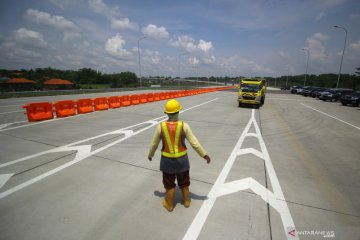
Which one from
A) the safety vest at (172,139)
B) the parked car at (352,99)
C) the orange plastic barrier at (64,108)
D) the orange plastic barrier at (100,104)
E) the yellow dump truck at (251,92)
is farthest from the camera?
the parked car at (352,99)

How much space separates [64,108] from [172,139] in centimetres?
1117

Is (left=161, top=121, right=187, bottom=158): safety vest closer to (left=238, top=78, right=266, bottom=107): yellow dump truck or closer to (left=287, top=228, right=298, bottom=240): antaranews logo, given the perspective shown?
(left=287, top=228, right=298, bottom=240): antaranews logo

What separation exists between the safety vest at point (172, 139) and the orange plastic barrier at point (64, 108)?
10.7m

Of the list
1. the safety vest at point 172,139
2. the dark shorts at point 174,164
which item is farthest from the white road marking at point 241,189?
the safety vest at point 172,139

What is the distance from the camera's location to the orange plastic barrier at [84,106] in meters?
12.6

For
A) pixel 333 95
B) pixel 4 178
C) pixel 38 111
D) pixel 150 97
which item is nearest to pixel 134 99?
pixel 150 97

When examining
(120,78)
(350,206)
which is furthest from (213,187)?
(120,78)

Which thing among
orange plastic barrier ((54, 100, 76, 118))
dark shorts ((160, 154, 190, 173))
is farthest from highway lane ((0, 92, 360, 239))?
orange plastic barrier ((54, 100, 76, 118))

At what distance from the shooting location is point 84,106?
13016mm

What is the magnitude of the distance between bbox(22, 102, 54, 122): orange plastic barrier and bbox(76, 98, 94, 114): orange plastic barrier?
1806 millimetres

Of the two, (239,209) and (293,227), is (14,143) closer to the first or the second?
(239,209)

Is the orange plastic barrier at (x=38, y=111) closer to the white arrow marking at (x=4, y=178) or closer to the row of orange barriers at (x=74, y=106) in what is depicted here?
the row of orange barriers at (x=74, y=106)

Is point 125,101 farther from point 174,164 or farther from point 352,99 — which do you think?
point 352,99

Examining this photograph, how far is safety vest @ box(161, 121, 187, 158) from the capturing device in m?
3.10
